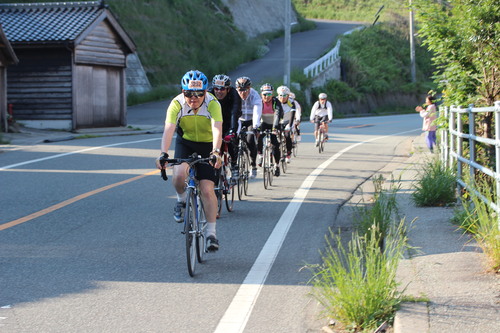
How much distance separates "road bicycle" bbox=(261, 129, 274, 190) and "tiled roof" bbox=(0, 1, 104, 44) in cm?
1625

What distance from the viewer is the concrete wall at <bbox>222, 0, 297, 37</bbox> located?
215ft

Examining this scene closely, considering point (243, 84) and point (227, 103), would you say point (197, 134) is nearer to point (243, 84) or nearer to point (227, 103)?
point (227, 103)

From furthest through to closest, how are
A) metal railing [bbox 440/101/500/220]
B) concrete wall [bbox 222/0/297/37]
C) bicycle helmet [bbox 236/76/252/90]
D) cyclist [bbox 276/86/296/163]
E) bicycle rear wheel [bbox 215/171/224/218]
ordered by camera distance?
concrete wall [bbox 222/0/297/37]
cyclist [bbox 276/86/296/163]
bicycle helmet [bbox 236/76/252/90]
bicycle rear wheel [bbox 215/171/224/218]
metal railing [bbox 440/101/500/220]

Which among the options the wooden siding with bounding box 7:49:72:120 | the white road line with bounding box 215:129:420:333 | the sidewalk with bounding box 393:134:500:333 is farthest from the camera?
the wooden siding with bounding box 7:49:72:120

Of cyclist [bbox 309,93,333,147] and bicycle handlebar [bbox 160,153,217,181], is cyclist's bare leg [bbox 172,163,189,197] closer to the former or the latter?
bicycle handlebar [bbox 160,153,217,181]

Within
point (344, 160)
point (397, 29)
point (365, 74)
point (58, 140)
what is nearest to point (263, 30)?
point (397, 29)

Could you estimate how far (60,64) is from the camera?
Answer: 2931cm

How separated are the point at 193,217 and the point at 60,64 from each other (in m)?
23.7

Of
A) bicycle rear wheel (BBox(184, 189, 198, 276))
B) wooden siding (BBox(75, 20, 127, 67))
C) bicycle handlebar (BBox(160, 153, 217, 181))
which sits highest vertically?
wooden siding (BBox(75, 20, 127, 67))

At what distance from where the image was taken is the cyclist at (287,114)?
16.2 m

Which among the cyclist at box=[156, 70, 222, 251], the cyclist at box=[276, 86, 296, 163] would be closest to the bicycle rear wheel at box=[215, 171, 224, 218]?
the cyclist at box=[156, 70, 222, 251]

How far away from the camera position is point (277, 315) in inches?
225

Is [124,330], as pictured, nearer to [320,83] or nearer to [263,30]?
[320,83]

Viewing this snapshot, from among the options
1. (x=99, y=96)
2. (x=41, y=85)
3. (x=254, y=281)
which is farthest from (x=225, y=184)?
(x=99, y=96)
